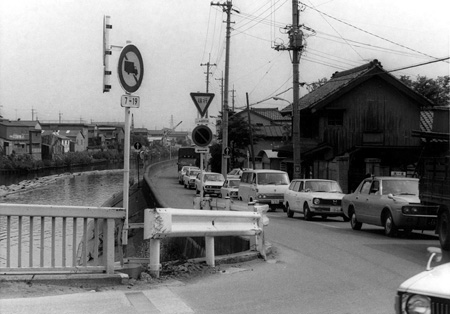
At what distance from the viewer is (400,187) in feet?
53.3

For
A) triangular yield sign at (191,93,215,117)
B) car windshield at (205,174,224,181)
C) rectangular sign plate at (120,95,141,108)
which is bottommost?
car windshield at (205,174,224,181)

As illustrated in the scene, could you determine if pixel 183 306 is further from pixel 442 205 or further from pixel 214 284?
pixel 442 205

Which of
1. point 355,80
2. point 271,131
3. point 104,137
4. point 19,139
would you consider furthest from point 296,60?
point 104,137

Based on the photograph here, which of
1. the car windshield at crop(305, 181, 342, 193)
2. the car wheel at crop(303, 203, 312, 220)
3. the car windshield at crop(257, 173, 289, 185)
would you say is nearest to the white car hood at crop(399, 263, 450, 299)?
the car wheel at crop(303, 203, 312, 220)

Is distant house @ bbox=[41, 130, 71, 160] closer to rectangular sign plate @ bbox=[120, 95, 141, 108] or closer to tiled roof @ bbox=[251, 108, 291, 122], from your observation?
tiled roof @ bbox=[251, 108, 291, 122]

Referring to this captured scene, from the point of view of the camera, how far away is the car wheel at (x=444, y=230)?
12484mm

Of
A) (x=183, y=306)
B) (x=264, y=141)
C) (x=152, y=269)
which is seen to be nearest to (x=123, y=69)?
(x=152, y=269)

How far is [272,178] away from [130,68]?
770 inches

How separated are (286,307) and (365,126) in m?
34.3

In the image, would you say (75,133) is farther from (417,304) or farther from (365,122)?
(417,304)

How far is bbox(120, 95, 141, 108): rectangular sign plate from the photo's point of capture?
347 inches

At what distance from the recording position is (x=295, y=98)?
29859 millimetres

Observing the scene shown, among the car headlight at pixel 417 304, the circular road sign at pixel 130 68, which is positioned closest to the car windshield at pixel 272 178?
the circular road sign at pixel 130 68

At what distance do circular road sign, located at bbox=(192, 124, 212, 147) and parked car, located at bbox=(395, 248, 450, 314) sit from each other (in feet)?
31.7
